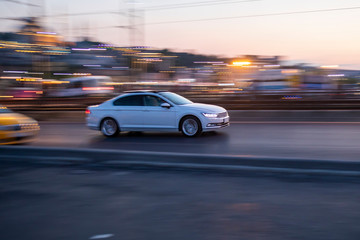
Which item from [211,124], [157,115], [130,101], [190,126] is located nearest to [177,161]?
[211,124]

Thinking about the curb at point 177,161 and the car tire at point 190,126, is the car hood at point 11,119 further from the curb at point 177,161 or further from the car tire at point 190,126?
the car tire at point 190,126

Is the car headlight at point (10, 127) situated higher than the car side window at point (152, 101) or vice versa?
the car side window at point (152, 101)

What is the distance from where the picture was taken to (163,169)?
708cm

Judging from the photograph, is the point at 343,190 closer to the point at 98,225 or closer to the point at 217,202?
the point at 217,202

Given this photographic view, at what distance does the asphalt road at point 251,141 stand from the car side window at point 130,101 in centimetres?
108

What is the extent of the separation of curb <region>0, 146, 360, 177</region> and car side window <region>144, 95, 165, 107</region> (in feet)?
15.3

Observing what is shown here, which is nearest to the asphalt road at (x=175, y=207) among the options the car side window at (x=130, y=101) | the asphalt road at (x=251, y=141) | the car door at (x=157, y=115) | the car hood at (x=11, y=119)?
the asphalt road at (x=251, y=141)

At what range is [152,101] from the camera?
40.5 ft

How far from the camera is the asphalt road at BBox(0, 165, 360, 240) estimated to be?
4148 millimetres

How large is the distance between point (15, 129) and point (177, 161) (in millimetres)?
5777

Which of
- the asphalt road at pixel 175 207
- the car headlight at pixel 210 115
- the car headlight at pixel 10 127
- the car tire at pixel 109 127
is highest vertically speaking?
the car headlight at pixel 210 115

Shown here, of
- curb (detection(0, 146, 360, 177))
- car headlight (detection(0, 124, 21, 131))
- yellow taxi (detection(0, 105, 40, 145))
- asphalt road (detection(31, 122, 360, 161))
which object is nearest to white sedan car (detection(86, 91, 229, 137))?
asphalt road (detection(31, 122, 360, 161))

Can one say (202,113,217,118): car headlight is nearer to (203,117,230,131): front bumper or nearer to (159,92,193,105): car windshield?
(203,117,230,131): front bumper

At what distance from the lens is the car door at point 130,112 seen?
1242 centimetres
